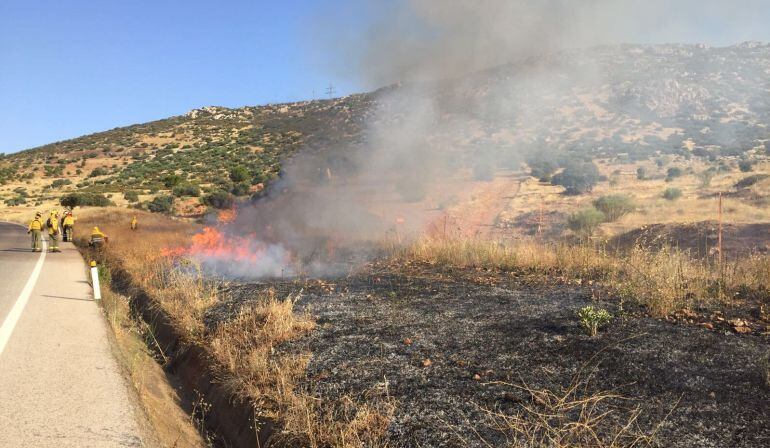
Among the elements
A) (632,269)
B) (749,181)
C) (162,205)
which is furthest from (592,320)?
(162,205)

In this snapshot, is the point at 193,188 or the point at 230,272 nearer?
the point at 230,272

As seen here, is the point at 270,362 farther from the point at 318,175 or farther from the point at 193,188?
the point at 193,188

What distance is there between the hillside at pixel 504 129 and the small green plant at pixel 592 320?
14.3 m

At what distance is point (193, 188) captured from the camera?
39594mm

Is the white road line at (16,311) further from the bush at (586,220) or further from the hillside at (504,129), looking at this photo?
the bush at (586,220)

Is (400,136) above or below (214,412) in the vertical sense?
above

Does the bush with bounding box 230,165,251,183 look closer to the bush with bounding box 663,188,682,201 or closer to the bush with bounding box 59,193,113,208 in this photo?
the bush with bounding box 59,193,113,208

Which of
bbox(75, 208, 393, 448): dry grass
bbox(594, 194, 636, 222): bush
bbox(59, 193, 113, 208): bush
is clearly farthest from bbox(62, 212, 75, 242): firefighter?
bbox(594, 194, 636, 222): bush

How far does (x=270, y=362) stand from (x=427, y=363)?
190cm

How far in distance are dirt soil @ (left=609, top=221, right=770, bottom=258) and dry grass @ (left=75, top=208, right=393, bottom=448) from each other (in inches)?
447

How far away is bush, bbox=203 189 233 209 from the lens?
31.6 m

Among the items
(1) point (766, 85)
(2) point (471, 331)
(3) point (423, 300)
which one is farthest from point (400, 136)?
(1) point (766, 85)

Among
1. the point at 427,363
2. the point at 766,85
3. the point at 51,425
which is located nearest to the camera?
the point at 51,425

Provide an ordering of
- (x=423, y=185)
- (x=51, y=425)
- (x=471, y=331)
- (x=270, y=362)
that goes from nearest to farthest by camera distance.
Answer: (x=51, y=425)
(x=270, y=362)
(x=471, y=331)
(x=423, y=185)
